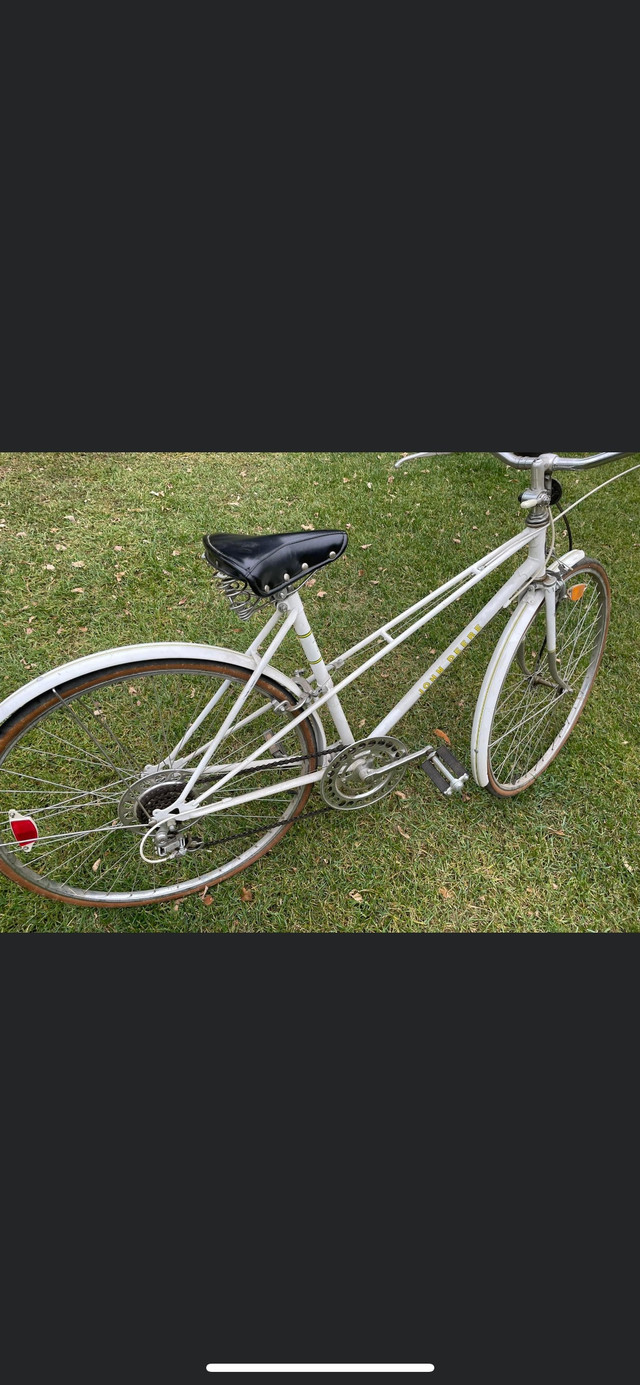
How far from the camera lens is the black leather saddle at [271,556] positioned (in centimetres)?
215

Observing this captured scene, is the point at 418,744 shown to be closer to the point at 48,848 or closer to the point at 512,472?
the point at 48,848

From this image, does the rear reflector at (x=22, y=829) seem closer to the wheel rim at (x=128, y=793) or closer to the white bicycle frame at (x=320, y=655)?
the wheel rim at (x=128, y=793)

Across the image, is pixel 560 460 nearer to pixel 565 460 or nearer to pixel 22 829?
pixel 565 460

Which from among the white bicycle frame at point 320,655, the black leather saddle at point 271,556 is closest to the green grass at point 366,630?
the white bicycle frame at point 320,655

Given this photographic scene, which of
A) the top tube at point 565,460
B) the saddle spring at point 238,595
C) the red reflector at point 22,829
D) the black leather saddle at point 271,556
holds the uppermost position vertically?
the top tube at point 565,460

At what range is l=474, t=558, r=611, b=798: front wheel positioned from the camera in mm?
3174

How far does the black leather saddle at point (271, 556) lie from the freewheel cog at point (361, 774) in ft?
2.54

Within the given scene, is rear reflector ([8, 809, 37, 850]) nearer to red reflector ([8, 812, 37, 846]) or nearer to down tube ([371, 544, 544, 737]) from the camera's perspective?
red reflector ([8, 812, 37, 846])

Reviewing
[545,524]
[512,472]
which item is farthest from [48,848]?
[512,472]

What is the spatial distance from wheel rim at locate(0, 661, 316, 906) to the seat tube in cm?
13

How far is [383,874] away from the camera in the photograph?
2990 mm

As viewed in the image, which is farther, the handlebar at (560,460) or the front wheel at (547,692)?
the front wheel at (547,692)

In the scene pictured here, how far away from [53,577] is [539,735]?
2.94 metres

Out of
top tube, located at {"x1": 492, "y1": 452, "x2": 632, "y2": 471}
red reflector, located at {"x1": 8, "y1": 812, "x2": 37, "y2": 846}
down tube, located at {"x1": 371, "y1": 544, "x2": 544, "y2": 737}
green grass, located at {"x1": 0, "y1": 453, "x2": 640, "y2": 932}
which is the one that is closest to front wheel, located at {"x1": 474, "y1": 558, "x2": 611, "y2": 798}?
green grass, located at {"x1": 0, "y1": 453, "x2": 640, "y2": 932}
